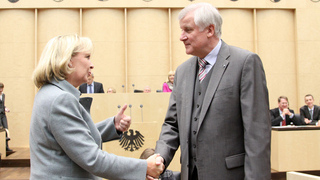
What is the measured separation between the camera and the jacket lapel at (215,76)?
5.87 feet

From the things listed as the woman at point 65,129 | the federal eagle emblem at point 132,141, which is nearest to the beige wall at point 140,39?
the federal eagle emblem at point 132,141

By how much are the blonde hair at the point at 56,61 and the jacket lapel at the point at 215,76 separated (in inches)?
27.6

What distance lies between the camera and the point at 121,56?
32.2 ft

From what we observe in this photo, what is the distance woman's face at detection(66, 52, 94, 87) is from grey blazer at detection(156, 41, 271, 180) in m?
0.64

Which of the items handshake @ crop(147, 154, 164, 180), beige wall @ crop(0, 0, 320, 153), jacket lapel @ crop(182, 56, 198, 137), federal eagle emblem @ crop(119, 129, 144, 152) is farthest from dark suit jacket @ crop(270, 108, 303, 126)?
handshake @ crop(147, 154, 164, 180)

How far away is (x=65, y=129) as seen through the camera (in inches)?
59.8

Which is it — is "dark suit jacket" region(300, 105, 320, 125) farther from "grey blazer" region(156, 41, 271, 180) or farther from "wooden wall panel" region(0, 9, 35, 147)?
"wooden wall panel" region(0, 9, 35, 147)

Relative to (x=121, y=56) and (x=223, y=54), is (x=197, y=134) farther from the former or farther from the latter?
(x=121, y=56)

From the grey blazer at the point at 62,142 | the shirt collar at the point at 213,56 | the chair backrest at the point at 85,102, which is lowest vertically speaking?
the grey blazer at the point at 62,142

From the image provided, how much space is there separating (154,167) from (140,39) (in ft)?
27.0

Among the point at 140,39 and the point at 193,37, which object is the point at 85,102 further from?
the point at 140,39

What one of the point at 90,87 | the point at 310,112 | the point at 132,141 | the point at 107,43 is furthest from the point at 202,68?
the point at 107,43

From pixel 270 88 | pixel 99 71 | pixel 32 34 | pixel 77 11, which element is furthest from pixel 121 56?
pixel 270 88

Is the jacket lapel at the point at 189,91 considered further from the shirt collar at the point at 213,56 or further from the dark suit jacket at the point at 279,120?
the dark suit jacket at the point at 279,120
